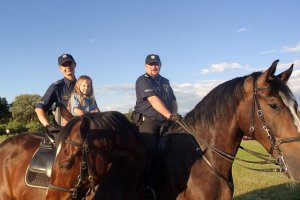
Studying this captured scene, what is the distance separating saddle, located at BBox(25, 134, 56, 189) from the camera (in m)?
5.10

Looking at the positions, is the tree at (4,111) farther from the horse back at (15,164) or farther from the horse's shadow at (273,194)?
the horse back at (15,164)

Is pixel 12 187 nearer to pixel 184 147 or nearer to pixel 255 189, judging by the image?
pixel 184 147

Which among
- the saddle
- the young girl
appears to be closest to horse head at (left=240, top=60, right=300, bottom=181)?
the young girl

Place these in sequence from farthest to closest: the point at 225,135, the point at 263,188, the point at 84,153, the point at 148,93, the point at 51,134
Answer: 1. the point at 263,188
2. the point at 148,93
3. the point at 51,134
4. the point at 225,135
5. the point at 84,153

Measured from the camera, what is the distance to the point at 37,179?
17.0 feet

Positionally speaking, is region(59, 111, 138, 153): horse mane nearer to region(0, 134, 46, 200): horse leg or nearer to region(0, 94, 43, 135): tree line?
region(0, 134, 46, 200): horse leg

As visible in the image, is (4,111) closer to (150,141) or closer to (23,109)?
(23,109)

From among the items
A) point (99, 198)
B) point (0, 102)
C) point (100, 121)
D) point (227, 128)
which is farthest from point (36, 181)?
point (0, 102)

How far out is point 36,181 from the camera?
517cm

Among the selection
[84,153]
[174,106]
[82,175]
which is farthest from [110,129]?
[174,106]

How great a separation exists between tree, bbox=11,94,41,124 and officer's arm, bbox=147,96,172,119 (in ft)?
292

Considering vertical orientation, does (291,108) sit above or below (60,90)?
below

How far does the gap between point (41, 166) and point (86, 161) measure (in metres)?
1.63

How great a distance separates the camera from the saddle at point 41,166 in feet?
16.7
